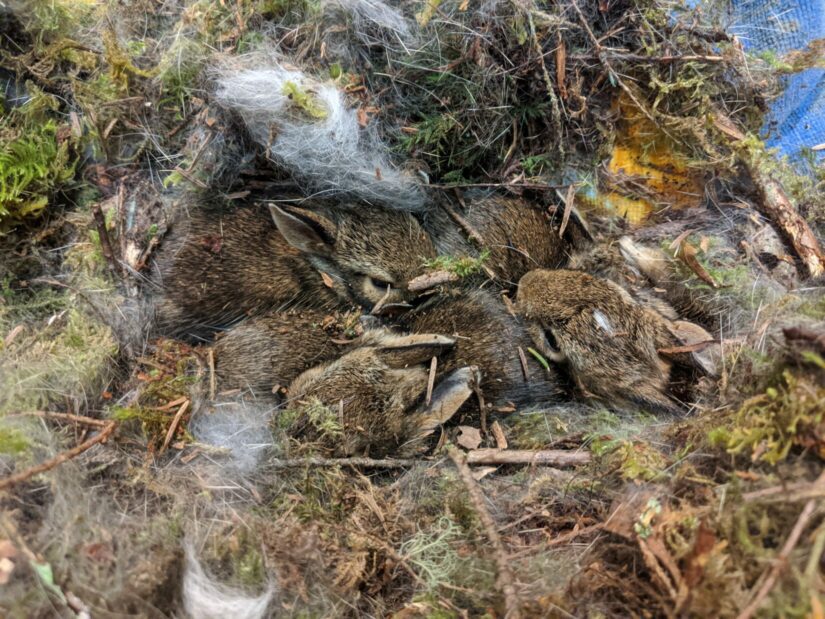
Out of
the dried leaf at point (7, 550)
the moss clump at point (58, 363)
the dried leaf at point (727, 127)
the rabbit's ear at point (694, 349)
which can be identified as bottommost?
the moss clump at point (58, 363)

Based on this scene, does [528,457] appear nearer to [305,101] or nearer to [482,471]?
[482,471]

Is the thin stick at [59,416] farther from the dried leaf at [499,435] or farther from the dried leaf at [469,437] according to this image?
the dried leaf at [499,435]

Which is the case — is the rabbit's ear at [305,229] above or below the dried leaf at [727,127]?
below

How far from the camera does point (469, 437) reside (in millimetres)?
3457

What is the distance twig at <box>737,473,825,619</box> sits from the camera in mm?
1688

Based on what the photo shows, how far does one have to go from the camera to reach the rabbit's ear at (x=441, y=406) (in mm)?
3430

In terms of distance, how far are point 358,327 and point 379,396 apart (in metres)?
0.53

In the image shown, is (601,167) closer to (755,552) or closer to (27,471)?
(755,552)

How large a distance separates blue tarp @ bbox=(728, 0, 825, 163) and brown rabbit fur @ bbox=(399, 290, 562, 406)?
80.4 inches

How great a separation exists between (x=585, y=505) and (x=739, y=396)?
2.72 ft

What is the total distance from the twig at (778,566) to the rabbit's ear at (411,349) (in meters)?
2.08

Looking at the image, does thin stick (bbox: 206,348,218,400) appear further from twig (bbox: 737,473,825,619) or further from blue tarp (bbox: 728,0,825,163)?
blue tarp (bbox: 728,0,825,163)

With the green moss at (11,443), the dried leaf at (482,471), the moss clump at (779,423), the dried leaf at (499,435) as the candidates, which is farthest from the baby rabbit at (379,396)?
the moss clump at (779,423)

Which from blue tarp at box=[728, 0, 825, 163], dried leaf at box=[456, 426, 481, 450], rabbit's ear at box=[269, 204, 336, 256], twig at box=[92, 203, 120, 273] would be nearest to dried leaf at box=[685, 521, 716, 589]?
dried leaf at box=[456, 426, 481, 450]
